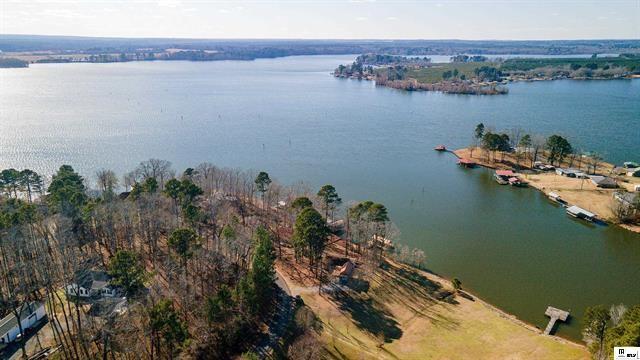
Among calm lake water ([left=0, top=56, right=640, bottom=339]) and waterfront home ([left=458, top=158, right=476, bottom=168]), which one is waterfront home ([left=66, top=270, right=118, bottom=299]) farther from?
waterfront home ([left=458, top=158, right=476, bottom=168])

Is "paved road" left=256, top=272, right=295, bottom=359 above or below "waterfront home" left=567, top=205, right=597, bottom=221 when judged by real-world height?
below

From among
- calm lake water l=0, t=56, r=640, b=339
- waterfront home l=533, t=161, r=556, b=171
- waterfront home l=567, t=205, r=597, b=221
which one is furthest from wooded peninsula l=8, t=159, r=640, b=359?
waterfront home l=533, t=161, r=556, b=171

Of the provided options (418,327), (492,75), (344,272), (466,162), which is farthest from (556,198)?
(492,75)

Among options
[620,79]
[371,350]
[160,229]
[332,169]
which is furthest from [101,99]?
[620,79]

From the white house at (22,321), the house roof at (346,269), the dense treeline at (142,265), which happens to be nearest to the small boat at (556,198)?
the house roof at (346,269)

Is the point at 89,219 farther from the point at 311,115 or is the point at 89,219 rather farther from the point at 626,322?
the point at 311,115

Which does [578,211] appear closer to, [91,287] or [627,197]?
[627,197]
